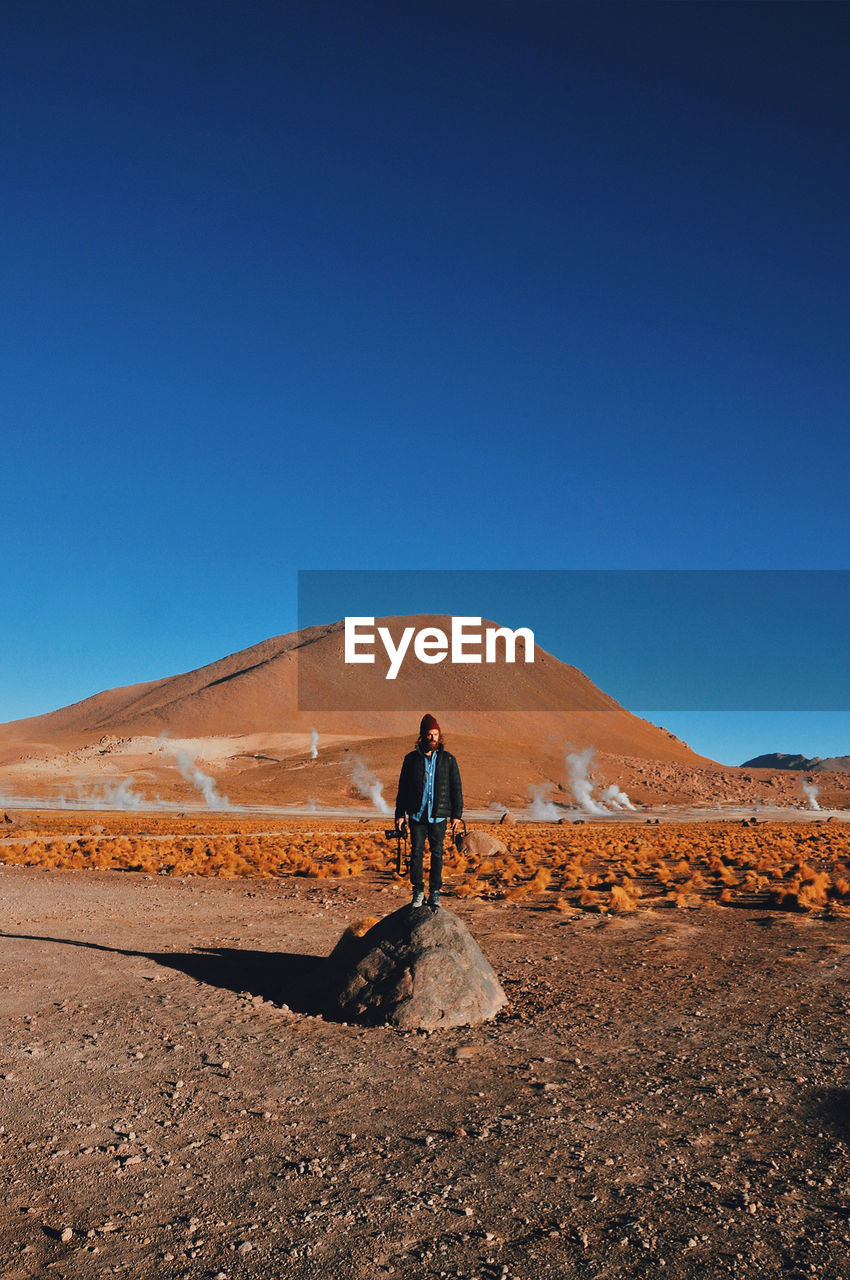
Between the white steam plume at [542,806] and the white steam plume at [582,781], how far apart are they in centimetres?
304

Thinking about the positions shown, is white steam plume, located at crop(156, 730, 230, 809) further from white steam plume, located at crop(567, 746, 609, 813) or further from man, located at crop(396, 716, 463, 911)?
man, located at crop(396, 716, 463, 911)

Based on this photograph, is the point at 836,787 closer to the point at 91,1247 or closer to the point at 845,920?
the point at 845,920

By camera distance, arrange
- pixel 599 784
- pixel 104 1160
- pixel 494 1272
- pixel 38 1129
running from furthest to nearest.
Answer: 1. pixel 599 784
2. pixel 38 1129
3. pixel 104 1160
4. pixel 494 1272

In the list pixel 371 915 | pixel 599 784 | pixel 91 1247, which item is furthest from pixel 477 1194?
pixel 599 784

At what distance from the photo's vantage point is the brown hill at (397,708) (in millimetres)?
155125

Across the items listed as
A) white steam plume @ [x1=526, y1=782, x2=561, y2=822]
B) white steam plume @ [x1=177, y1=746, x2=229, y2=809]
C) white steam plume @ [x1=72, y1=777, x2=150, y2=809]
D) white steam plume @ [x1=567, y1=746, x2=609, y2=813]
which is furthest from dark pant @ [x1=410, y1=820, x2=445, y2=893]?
white steam plume @ [x1=567, y1=746, x2=609, y2=813]

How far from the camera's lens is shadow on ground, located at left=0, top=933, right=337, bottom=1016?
853 centimetres

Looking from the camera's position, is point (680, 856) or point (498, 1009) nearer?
point (498, 1009)

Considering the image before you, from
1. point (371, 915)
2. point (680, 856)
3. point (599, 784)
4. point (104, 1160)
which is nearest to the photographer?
point (104, 1160)

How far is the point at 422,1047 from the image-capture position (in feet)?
22.9

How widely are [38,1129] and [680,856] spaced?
81.9 ft
